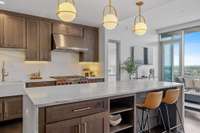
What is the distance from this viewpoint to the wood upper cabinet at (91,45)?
5.35 metres

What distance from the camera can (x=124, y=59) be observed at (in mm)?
7629

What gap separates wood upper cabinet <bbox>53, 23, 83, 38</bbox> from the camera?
4.79m

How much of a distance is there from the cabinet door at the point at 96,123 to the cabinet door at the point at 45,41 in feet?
10.3

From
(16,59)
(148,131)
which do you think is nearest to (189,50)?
(148,131)

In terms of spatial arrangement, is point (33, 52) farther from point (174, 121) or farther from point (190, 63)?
point (190, 63)

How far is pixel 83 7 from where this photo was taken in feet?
12.5

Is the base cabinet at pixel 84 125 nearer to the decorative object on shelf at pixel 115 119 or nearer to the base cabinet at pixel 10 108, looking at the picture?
the decorative object on shelf at pixel 115 119

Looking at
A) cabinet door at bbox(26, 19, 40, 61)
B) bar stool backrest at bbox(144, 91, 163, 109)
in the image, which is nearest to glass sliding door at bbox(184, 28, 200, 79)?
bar stool backrest at bbox(144, 91, 163, 109)

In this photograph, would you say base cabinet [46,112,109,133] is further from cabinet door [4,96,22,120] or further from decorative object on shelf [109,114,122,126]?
cabinet door [4,96,22,120]

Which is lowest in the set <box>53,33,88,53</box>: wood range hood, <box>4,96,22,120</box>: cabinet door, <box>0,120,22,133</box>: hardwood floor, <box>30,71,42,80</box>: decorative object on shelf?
<box>0,120,22,133</box>: hardwood floor

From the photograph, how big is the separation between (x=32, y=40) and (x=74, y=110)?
3.25 metres

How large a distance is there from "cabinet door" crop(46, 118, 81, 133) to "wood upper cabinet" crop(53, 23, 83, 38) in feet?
11.8

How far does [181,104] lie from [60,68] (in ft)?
11.4

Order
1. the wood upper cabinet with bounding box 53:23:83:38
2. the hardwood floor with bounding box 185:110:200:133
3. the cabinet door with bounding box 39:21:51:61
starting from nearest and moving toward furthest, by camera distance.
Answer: the hardwood floor with bounding box 185:110:200:133 < the cabinet door with bounding box 39:21:51:61 < the wood upper cabinet with bounding box 53:23:83:38
